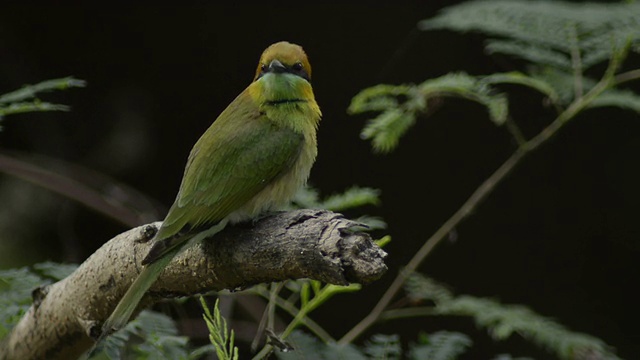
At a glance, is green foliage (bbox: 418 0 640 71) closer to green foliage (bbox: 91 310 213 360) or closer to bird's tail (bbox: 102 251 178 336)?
green foliage (bbox: 91 310 213 360)

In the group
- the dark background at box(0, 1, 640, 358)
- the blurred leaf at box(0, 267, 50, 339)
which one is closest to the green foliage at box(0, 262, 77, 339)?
the blurred leaf at box(0, 267, 50, 339)

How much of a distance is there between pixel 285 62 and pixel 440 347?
0.89 m

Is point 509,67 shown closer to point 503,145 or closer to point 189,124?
point 503,145

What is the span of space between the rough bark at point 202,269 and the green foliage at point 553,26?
1.48 meters

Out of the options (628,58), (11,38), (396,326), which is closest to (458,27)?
(628,58)

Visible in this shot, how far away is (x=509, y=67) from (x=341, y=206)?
7.45 feet

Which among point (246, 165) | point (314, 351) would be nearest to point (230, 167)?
point (246, 165)

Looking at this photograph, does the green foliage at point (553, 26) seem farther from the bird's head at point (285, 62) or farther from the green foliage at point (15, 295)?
the green foliage at point (15, 295)

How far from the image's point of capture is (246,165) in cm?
221

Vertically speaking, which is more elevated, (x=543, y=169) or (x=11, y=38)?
(x=11, y=38)

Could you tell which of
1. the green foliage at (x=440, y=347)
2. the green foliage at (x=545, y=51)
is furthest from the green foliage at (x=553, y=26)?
the green foliage at (x=440, y=347)

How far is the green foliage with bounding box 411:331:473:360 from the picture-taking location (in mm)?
2461

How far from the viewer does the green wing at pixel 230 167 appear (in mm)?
2090

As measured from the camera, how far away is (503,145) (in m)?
4.72
